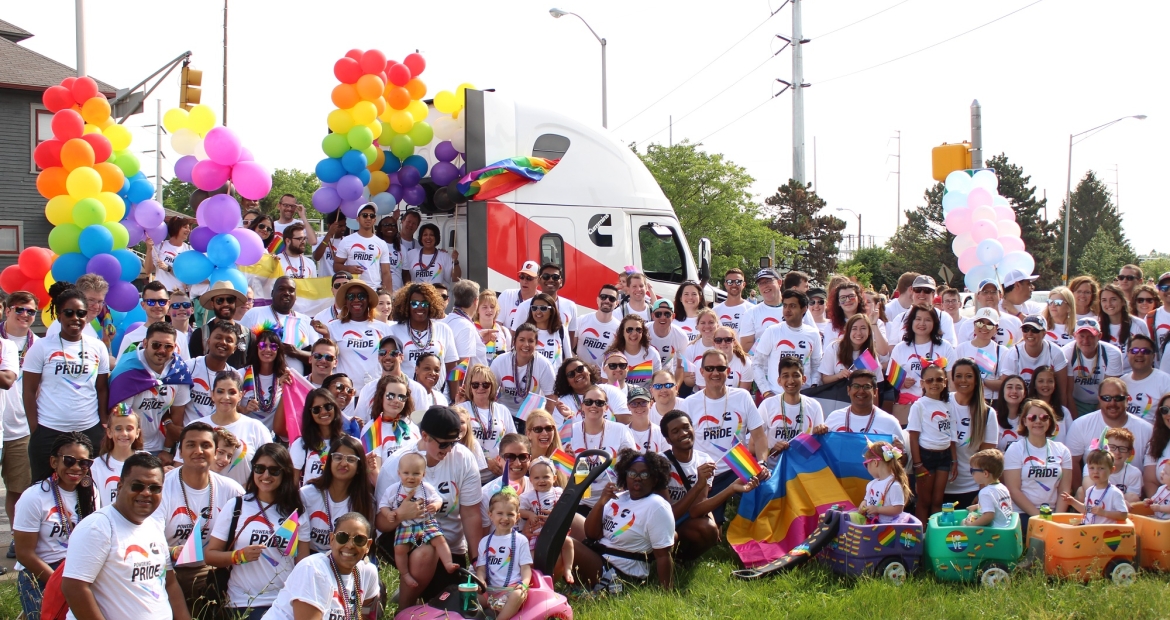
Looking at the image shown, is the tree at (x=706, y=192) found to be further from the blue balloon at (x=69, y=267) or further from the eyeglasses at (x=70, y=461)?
the eyeglasses at (x=70, y=461)

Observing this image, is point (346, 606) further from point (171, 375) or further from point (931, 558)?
point (931, 558)

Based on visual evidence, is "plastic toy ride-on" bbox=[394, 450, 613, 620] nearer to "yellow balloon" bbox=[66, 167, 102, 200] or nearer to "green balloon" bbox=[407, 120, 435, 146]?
"yellow balloon" bbox=[66, 167, 102, 200]

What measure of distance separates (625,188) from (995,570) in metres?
7.03

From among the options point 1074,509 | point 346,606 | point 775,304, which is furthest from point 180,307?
point 1074,509

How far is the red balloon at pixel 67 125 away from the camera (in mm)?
9086

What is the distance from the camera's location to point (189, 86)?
12.8 metres

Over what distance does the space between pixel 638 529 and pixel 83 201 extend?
568 cm

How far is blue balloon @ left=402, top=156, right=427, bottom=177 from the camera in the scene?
1170 centimetres

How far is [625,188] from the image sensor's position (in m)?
12.3

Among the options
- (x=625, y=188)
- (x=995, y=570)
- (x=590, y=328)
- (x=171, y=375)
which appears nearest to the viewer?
(x=995, y=570)

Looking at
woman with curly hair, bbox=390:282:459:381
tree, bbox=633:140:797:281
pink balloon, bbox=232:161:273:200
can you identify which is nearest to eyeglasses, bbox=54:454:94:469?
woman with curly hair, bbox=390:282:459:381

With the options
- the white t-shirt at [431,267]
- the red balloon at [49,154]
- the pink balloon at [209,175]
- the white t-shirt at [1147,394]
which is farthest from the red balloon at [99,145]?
the white t-shirt at [1147,394]

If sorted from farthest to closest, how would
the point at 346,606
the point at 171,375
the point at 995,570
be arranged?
the point at 171,375 → the point at 995,570 → the point at 346,606

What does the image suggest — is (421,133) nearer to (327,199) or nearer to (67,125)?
(327,199)
